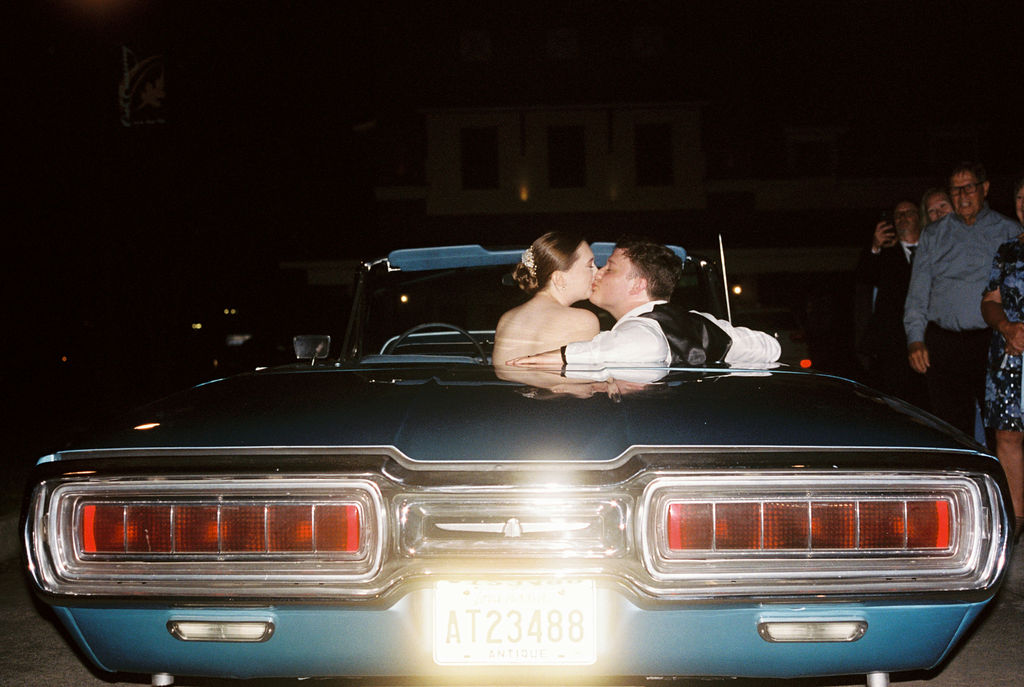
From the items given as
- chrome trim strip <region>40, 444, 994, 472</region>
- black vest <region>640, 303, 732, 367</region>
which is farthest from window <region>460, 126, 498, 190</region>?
chrome trim strip <region>40, 444, 994, 472</region>

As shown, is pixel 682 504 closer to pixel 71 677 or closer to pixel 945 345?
pixel 71 677

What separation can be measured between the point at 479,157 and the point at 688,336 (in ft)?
67.5

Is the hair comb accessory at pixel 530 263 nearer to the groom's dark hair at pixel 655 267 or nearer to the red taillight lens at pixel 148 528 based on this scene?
the groom's dark hair at pixel 655 267

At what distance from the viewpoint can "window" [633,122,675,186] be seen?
22828mm

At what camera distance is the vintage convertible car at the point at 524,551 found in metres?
1.73

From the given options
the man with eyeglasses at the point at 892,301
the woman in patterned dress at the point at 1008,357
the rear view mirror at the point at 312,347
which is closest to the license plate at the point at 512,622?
the rear view mirror at the point at 312,347

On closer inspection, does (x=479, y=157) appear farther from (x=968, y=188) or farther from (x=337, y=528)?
(x=337, y=528)

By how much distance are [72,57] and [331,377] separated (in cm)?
1386

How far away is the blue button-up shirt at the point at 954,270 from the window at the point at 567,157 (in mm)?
18063

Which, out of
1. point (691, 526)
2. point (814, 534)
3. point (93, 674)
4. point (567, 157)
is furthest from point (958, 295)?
point (567, 157)

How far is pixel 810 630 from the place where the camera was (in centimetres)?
176

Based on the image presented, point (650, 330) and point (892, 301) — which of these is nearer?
point (650, 330)

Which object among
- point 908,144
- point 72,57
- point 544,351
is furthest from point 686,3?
point 544,351

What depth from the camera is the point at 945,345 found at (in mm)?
4805
